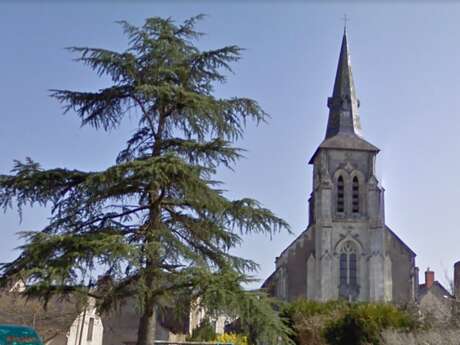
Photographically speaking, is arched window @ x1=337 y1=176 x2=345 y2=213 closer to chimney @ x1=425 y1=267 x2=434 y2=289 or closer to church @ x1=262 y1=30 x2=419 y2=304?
church @ x1=262 y1=30 x2=419 y2=304

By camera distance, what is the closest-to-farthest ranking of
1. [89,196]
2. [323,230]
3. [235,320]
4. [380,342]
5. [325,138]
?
[235,320], [89,196], [380,342], [323,230], [325,138]

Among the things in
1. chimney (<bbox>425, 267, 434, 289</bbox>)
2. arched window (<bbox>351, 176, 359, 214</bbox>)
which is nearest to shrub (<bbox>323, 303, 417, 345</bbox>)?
arched window (<bbox>351, 176, 359, 214</bbox>)

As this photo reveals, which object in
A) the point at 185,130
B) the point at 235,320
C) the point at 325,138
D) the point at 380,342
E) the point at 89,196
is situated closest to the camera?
the point at 235,320

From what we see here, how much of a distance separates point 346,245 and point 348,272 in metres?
1.87

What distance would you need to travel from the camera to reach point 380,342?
19438mm

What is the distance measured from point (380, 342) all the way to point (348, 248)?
24.2 m

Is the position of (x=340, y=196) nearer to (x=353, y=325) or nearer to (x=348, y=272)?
(x=348, y=272)

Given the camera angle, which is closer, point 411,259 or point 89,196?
point 89,196

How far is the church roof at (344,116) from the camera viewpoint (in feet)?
149

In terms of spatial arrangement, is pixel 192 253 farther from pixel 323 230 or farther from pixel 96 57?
pixel 323 230

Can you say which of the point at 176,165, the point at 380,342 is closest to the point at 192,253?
the point at 176,165

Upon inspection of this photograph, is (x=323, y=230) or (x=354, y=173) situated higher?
(x=354, y=173)

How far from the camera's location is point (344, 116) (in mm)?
47156

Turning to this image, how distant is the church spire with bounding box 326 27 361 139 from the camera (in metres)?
47.0
